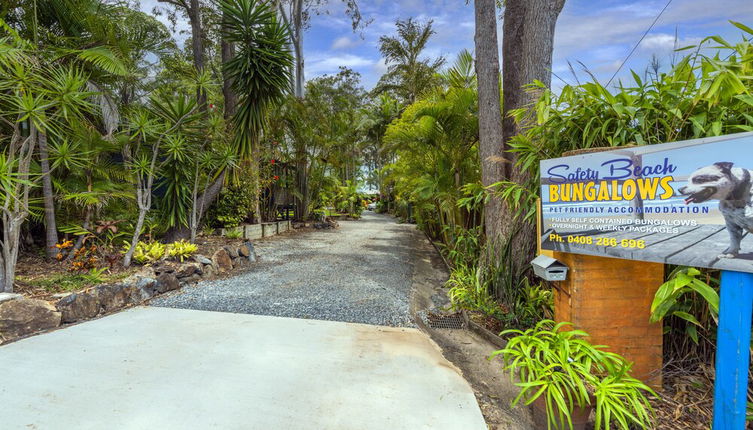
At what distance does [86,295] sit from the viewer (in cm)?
314

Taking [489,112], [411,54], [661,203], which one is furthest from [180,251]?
[411,54]

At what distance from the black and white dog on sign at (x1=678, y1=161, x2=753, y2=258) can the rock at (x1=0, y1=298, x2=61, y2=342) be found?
4604 mm

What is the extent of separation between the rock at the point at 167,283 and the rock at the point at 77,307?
729mm

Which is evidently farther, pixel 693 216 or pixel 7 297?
pixel 7 297

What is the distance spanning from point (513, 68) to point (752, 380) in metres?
3.21

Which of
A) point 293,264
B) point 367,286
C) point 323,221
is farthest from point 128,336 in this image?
point 323,221

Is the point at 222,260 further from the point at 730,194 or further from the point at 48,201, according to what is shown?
the point at 730,194

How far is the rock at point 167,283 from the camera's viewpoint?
12.9 feet

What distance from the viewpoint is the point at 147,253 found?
14.4 ft

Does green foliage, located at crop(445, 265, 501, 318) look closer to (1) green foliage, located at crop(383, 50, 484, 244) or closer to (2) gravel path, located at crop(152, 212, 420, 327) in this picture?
(2) gravel path, located at crop(152, 212, 420, 327)

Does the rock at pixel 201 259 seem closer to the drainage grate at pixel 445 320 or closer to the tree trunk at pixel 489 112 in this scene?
the drainage grate at pixel 445 320

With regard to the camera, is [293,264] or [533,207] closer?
[533,207]

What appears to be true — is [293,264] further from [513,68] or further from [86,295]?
[513,68]

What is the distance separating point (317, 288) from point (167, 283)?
1.84 m
